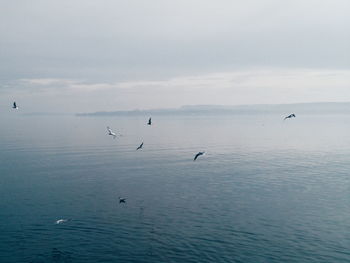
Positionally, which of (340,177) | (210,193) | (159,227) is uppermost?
(340,177)

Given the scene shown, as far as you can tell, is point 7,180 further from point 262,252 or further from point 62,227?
point 262,252

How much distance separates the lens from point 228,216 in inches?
2172

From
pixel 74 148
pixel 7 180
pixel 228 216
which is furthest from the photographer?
pixel 74 148

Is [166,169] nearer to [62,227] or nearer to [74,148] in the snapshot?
[62,227]

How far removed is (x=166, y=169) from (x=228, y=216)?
38.4m

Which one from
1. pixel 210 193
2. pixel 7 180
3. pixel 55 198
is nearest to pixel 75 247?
pixel 55 198

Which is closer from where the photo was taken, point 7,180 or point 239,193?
point 239,193

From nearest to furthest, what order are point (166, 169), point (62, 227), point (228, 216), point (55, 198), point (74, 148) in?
point (62, 227) → point (228, 216) → point (55, 198) → point (166, 169) → point (74, 148)

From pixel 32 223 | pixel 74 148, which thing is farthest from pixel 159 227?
pixel 74 148

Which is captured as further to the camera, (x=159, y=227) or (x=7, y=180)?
(x=7, y=180)

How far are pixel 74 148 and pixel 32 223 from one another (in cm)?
8524

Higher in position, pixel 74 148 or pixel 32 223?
pixel 74 148

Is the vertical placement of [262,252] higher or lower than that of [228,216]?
lower

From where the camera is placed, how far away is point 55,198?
211ft
